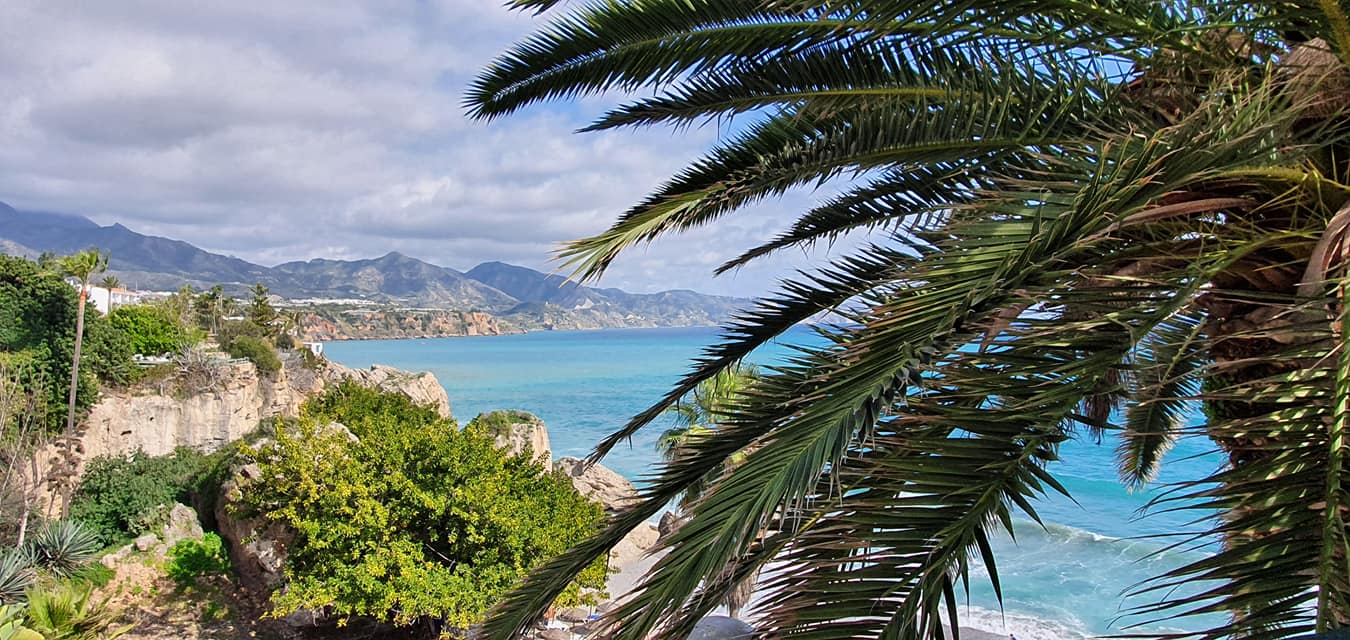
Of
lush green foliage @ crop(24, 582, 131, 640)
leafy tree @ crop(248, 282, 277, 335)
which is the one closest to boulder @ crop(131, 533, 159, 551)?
lush green foliage @ crop(24, 582, 131, 640)

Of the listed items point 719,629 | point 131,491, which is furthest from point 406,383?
point 719,629

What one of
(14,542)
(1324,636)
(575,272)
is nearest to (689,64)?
(575,272)

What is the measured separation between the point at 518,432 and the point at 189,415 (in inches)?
414

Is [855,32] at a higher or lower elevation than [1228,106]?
higher

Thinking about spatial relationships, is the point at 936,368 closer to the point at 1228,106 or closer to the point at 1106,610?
the point at 1228,106

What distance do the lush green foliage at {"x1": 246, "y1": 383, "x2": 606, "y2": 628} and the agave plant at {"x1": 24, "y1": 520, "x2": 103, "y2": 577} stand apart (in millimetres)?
6030

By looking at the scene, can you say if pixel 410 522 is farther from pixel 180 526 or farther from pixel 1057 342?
pixel 1057 342

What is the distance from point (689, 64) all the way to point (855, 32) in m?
0.80

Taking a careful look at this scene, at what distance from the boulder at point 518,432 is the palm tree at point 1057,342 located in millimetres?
25870

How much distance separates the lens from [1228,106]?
227 cm

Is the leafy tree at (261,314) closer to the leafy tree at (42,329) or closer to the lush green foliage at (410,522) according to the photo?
the leafy tree at (42,329)

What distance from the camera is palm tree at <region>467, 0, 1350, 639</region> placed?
69.0 inches

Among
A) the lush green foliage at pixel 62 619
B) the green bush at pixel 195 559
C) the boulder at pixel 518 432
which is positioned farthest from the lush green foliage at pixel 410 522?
the boulder at pixel 518 432

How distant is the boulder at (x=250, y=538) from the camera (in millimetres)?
15672
